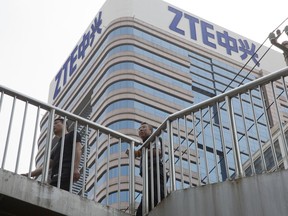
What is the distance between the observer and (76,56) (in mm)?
77188

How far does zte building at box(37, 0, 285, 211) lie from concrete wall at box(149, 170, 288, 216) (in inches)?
2182

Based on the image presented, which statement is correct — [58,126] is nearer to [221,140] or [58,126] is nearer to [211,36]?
[221,140]

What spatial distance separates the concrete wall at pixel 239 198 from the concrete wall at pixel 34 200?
1005 millimetres

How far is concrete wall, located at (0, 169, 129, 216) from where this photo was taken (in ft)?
16.9

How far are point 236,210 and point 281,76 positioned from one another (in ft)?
4.74

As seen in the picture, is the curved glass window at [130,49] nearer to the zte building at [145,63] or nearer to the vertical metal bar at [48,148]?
the zte building at [145,63]

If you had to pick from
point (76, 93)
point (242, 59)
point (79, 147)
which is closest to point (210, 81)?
point (242, 59)

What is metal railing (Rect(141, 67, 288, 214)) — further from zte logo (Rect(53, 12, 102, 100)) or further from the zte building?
zte logo (Rect(53, 12, 102, 100))

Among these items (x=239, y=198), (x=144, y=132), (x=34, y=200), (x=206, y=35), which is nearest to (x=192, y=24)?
(x=206, y=35)

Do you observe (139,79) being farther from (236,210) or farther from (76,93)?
(236,210)

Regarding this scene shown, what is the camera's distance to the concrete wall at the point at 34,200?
5137 millimetres

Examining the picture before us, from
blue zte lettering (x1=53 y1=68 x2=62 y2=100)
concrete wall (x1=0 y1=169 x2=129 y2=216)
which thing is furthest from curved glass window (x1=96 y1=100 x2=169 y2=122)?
concrete wall (x1=0 y1=169 x2=129 y2=216)

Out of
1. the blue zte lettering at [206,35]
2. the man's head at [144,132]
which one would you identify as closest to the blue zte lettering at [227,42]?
the blue zte lettering at [206,35]

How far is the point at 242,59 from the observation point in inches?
2992
